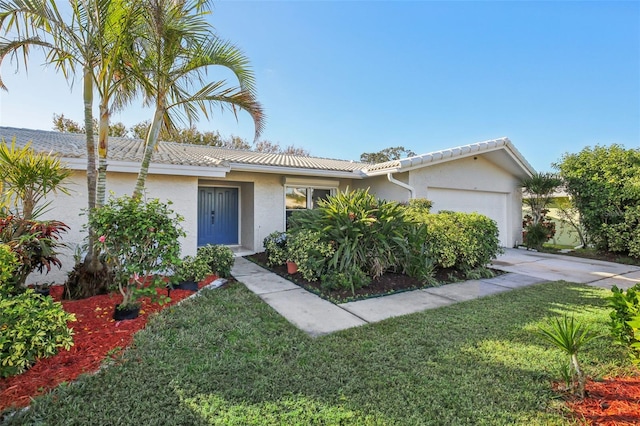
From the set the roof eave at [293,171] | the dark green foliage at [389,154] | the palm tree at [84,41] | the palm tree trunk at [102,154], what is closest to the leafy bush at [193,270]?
the palm tree at [84,41]

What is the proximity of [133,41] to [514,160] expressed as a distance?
1400 centimetres

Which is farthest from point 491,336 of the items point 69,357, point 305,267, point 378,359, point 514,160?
point 514,160

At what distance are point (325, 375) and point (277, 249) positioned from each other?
5.42m

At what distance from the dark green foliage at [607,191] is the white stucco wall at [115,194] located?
47.9ft

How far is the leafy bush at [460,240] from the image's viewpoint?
7.46m

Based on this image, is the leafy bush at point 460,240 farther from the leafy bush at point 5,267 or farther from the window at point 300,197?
the leafy bush at point 5,267

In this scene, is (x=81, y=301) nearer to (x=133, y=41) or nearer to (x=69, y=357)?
(x=69, y=357)

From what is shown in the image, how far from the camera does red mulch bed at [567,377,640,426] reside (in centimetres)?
239

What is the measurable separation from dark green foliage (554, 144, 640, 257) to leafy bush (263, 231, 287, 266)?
12228mm

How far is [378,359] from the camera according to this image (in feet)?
11.2

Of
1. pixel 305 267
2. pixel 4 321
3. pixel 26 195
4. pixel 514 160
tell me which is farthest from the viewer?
pixel 514 160

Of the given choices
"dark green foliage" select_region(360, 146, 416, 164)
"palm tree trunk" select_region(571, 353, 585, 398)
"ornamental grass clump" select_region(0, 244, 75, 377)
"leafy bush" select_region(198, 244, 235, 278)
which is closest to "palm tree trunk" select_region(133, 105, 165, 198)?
"leafy bush" select_region(198, 244, 235, 278)

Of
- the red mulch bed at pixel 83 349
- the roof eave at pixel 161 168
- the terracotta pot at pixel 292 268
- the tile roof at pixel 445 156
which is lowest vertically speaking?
the red mulch bed at pixel 83 349

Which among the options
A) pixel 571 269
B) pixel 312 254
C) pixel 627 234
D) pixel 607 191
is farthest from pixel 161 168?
pixel 627 234
